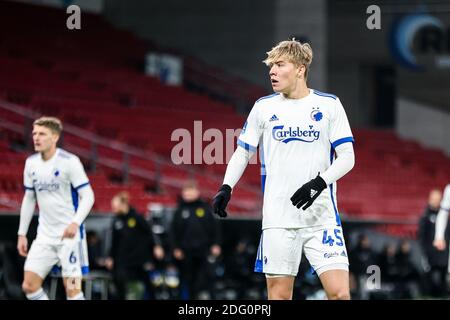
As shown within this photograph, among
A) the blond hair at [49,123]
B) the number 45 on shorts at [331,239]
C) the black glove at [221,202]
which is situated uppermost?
the blond hair at [49,123]

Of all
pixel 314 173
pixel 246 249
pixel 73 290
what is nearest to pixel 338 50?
pixel 246 249

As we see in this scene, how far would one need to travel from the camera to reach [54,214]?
10805mm

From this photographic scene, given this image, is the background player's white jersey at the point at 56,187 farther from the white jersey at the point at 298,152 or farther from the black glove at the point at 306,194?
the black glove at the point at 306,194

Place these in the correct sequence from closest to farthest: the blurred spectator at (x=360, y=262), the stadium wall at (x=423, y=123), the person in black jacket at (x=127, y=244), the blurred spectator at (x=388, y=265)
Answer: the person in black jacket at (x=127, y=244) → the blurred spectator at (x=360, y=262) → the blurred spectator at (x=388, y=265) → the stadium wall at (x=423, y=123)

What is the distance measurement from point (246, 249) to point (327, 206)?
33.9ft

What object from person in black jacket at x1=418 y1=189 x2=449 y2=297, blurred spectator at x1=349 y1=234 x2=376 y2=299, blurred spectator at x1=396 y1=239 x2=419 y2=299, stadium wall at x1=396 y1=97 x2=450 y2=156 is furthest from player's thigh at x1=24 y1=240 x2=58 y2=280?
stadium wall at x1=396 y1=97 x2=450 y2=156

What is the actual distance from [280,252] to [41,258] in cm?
369

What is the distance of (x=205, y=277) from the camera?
15.8 metres

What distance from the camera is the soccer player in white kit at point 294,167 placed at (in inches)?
301

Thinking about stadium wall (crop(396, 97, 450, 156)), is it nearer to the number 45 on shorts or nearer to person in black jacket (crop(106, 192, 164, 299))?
person in black jacket (crop(106, 192, 164, 299))

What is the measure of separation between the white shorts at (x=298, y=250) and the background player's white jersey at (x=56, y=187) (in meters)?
3.37

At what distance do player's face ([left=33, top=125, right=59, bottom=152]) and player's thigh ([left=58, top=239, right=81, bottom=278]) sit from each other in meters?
0.86

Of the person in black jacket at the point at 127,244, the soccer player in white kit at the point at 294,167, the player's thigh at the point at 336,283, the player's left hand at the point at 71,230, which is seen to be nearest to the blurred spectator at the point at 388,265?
the person in black jacket at the point at 127,244

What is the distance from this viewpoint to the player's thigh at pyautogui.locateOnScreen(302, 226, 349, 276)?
25.0ft
